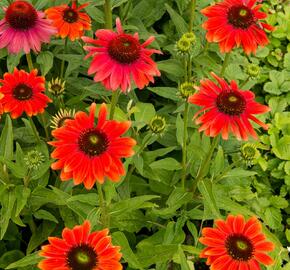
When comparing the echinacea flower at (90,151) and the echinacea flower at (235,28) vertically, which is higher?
the echinacea flower at (235,28)

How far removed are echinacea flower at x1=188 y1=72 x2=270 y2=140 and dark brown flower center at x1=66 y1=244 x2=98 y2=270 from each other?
0.45 metres

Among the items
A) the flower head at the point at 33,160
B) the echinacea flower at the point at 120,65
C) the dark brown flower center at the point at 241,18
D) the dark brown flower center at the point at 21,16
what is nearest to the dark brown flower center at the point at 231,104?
the echinacea flower at the point at 120,65

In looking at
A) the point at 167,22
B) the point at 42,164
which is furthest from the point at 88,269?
the point at 167,22

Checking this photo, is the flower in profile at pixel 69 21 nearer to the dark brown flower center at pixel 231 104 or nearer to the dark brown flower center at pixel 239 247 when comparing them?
the dark brown flower center at pixel 231 104

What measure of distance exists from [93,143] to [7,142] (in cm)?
53

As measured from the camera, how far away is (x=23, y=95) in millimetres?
1503

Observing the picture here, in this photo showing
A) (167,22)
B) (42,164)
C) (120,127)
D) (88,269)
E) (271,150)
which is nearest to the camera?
(88,269)

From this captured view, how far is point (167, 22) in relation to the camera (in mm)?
2385

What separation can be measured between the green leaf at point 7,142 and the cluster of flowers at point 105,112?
2.5 inches

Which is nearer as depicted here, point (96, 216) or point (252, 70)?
point (96, 216)

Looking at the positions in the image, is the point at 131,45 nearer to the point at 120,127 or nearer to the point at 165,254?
the point at 120,127

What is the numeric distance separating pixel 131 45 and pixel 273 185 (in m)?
1.24

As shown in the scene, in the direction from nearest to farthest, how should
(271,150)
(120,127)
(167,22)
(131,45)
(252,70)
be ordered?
1. (120,127)
2. (131,45)
3. (252,70)
4. (271,150)
5. (167,22)

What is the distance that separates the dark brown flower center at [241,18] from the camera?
4.95 ft
